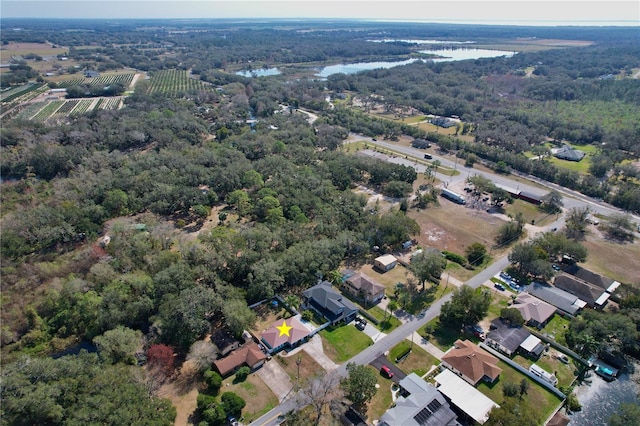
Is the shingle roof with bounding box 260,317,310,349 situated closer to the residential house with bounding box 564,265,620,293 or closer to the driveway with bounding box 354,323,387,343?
the driveway with bounding box 354,323,387,343

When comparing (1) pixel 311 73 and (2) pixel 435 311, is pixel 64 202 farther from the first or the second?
(1) pixel 311 73

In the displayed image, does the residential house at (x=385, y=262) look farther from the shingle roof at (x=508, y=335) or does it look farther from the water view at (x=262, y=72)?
the water view at (x=262, y=72)

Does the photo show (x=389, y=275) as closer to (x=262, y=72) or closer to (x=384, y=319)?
(x=384, y=319)

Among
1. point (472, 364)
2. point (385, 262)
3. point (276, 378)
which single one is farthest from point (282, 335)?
point (385, 262)

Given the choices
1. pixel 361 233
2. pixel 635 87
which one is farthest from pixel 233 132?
pixel 635 87

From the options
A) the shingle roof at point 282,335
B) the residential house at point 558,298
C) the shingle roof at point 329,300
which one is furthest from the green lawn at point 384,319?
the residential house at point 558,298

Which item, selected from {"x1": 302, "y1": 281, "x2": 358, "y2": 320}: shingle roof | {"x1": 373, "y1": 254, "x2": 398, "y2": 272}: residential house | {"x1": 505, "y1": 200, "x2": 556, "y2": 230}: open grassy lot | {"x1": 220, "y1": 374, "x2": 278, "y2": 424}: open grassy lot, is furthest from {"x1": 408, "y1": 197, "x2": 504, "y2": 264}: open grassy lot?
{"x1": 220, "y1": 374, "x2": 278, "y2": 424}: open grassy lot
